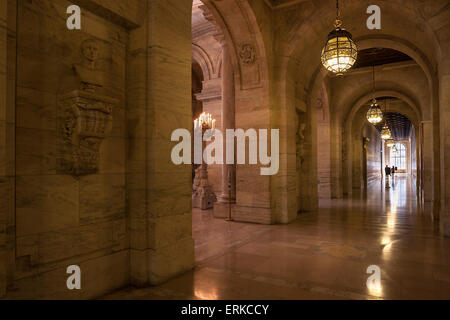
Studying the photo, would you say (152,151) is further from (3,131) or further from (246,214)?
(246,214)

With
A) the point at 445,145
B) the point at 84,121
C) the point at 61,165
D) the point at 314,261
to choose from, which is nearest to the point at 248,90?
the point at 445,145

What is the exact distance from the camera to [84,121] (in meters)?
3.01

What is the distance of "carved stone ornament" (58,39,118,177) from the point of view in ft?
9.87

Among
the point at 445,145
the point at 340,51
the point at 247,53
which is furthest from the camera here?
the point at 247,53

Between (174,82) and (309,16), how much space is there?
503 cm

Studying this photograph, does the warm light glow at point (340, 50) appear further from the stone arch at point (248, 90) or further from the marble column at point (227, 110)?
the marble column at point (227, 110)

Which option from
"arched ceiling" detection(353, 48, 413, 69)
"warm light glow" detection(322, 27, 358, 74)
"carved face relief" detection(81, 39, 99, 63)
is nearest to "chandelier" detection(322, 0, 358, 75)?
"warm light glow" detection(322, 27, 358, 74)

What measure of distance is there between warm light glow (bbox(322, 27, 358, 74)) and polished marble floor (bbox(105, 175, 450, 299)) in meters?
3.30

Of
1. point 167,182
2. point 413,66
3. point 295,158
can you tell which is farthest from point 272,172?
point 413,66

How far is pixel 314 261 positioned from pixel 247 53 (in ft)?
17.2

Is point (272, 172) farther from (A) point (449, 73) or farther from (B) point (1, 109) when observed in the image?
(B) point (1, 109)

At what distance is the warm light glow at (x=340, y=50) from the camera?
5016 mm

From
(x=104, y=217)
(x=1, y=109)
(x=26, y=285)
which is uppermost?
(x=1, y=109)
